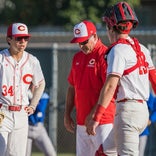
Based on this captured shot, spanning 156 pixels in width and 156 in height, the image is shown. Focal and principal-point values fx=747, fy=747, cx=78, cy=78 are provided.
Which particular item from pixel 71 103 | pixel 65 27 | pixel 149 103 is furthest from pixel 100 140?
pixel 65 27

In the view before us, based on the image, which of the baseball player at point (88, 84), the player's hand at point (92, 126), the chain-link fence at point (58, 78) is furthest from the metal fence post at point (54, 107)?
the player's hand at point (92, 126)

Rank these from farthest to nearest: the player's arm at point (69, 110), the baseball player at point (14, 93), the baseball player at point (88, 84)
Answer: the baseball player at point (14, 93)
the player's arm at point (69, 110)
the baseball player at point (88, 84)

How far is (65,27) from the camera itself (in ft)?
86.4

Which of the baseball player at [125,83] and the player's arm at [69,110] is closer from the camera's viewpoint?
the baseball player at [125,83]

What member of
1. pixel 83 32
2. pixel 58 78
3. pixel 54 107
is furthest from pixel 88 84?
pixel 58 78

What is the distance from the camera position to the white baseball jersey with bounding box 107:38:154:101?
7.24m

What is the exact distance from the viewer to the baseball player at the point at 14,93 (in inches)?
362

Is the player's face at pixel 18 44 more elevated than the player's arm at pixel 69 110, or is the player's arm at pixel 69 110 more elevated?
the player's face at pixel 18 44

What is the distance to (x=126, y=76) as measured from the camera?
24.3 feet

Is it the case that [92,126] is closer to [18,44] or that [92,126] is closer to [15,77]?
[15,77]

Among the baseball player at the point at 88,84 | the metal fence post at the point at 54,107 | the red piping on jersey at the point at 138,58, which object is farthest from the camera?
the metal fence post at the point at 54,107

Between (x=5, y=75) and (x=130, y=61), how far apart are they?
2.32 meters

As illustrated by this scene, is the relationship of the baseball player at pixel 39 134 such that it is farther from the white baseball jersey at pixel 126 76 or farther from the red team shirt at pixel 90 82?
the white baseball jersey at pixel 126 76

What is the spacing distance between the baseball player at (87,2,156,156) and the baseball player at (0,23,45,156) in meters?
2.03
